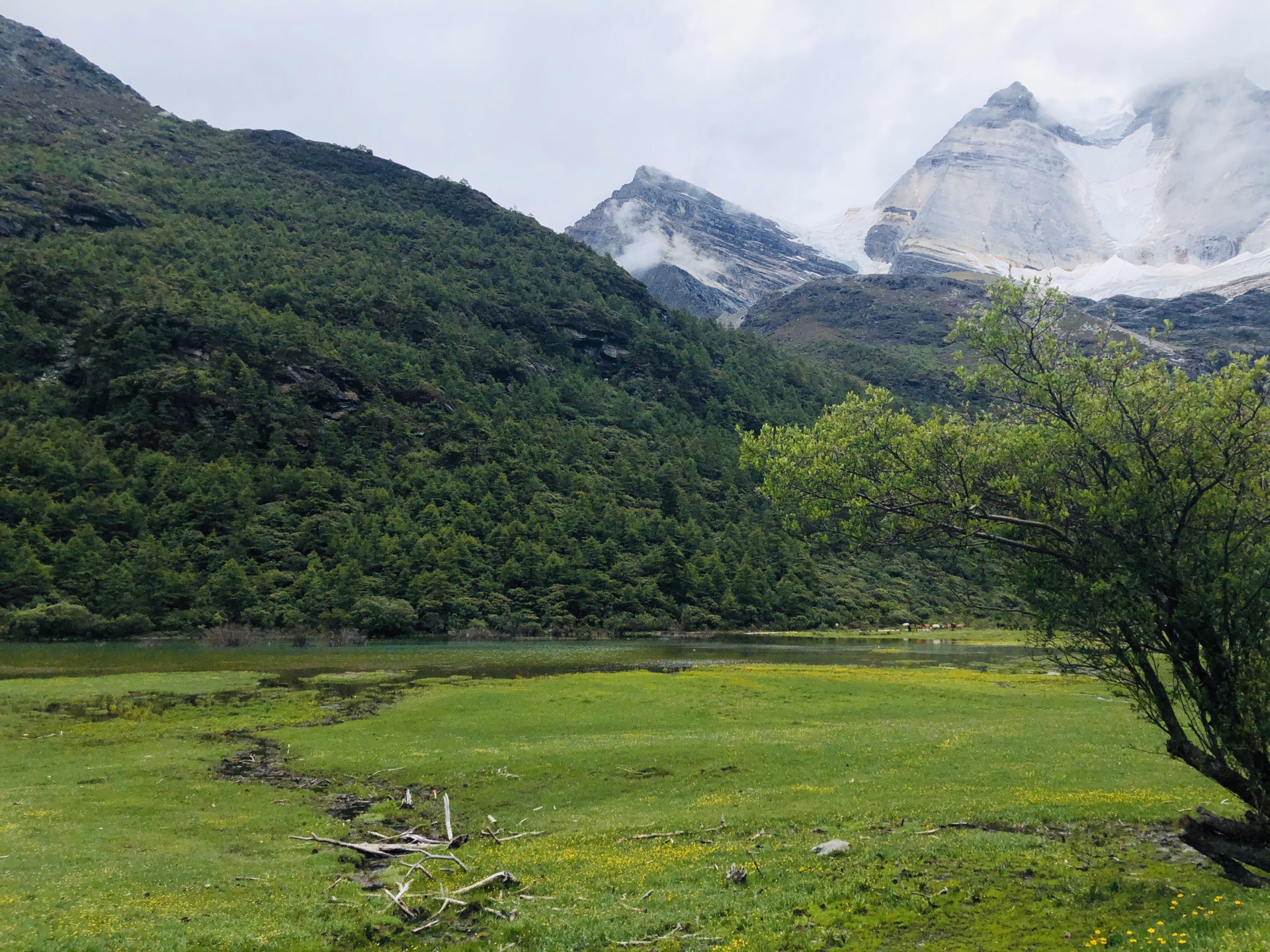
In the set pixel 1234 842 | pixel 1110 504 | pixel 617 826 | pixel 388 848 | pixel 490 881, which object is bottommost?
pixel 617 826

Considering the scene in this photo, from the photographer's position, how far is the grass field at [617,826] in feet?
49.9

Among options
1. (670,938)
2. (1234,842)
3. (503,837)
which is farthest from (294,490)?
(1234,842)

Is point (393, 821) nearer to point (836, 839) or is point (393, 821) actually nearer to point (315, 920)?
point (315, 920)

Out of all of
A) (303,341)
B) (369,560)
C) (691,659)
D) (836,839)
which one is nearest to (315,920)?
(836,839)

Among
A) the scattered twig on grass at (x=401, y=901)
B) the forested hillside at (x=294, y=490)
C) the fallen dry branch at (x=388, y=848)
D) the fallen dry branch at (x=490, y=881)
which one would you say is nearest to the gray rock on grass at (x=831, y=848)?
the fallen dry branch at (x=490, y=881)

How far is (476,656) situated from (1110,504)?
3017 inches

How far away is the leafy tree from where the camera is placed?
15.0 meters

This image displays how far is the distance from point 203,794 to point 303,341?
168 metres

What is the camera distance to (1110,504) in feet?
51.0

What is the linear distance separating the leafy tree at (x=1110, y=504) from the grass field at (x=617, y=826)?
404 centimetres

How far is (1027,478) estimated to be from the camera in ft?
55.9

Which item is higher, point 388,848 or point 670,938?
point 670,938

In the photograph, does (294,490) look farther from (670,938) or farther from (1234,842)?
(1234,842)

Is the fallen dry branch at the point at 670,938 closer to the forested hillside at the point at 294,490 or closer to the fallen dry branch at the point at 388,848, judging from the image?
the fallen dry branch at the point at 388,848
